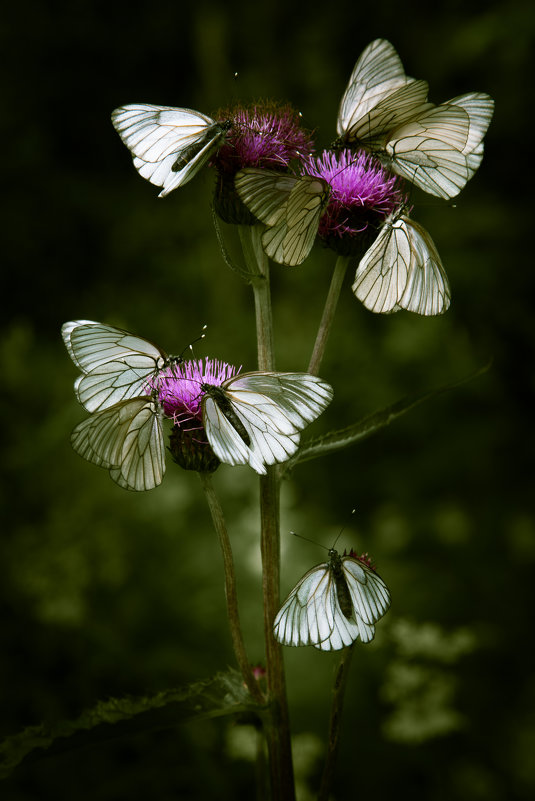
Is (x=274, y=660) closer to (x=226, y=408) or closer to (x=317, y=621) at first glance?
(x=317, y=621)

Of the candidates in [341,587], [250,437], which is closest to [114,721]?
[341,587]

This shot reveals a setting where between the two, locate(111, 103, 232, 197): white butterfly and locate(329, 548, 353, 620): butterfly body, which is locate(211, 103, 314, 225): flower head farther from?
locate(329, 548, 353, 620): butterfly body

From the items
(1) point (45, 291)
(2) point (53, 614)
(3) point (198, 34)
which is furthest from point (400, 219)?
(3) point (198, 34)

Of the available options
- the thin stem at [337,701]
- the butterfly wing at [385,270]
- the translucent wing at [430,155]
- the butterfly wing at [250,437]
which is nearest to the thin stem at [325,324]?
the butterfly wing at [385,270]

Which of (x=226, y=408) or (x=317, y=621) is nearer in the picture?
(x=317, y=621)

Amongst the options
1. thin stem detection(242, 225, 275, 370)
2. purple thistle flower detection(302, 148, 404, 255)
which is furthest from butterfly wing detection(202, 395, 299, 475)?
purple thistle flower detection(302, 148, 404, 255)

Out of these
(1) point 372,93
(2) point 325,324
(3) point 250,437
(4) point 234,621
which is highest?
(1) point 372,93

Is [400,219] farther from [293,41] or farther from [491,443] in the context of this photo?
[293,41]
